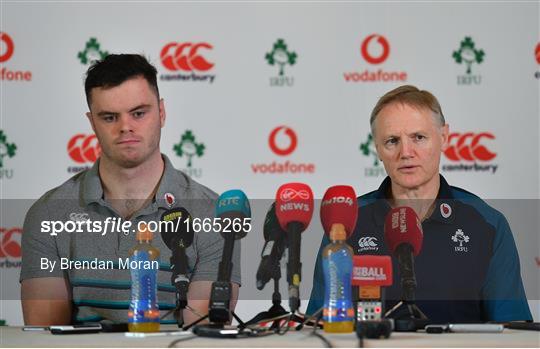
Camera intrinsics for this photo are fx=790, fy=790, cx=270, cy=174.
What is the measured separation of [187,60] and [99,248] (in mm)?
1457

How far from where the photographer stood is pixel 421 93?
2.82 meters

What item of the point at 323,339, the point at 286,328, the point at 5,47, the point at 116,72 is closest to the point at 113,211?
the point at 116,72

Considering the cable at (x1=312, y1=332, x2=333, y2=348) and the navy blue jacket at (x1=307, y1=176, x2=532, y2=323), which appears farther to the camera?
the navy blue jacket at (x1=307, y1=176, x2=532, y2=323)

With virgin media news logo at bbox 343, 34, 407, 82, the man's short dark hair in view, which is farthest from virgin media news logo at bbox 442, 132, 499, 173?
the man's short dark hair

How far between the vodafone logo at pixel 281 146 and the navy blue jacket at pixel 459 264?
1158mm

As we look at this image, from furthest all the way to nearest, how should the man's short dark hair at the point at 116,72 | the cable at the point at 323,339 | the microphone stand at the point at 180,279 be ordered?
the man's short dark hair at the point at 116,72
the microphone stand at the point at 180,279
the cable at the point at 323,339

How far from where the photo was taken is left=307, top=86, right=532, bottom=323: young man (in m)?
2.56

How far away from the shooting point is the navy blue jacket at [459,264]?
8.34 ft

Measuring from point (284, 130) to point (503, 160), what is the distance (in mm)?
1081

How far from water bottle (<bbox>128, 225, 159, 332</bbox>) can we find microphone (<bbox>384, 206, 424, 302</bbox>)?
637mm

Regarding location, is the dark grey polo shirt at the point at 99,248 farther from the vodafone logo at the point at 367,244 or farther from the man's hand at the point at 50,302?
the vodafone logo at the point at 367,244

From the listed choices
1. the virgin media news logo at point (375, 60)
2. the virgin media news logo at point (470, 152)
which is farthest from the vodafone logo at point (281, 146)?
the virgin media news logo at point (470, 152)

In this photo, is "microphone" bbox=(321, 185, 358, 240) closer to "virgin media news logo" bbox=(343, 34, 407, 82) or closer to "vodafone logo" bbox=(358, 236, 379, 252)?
"vodafone logo" bbox=(358, 236, 379, 252)

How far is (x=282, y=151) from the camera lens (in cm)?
389
